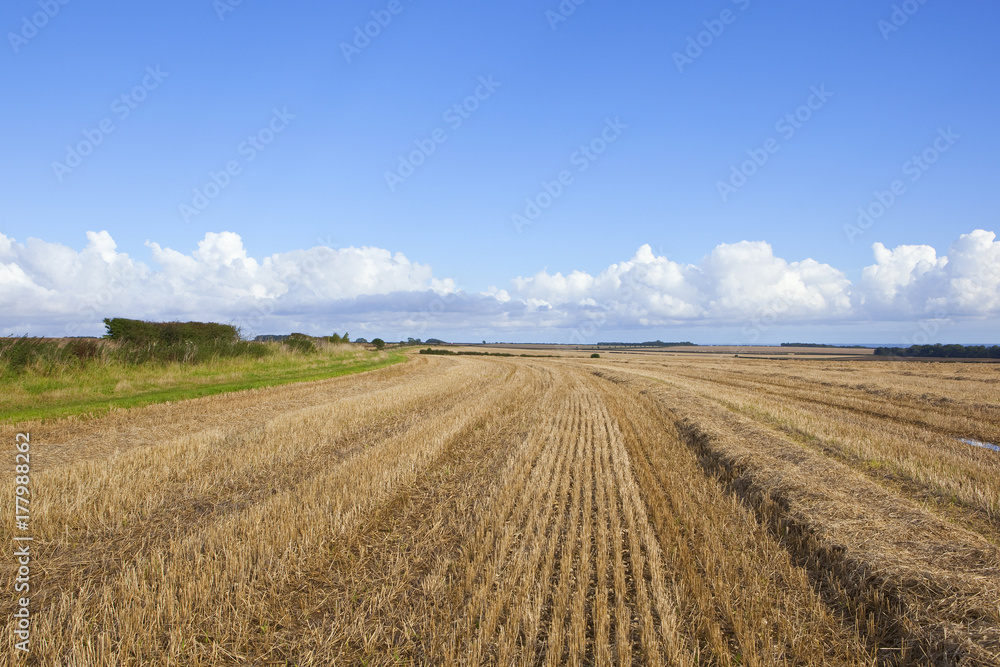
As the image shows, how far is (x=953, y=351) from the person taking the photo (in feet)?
219

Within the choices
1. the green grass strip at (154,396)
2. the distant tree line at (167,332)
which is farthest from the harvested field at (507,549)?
the distant tree line at (167,332)

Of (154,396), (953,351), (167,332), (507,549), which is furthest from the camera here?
(953,351)

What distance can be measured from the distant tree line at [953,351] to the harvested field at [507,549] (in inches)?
2871

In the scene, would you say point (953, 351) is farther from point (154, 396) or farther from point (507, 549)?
point (154, 396)

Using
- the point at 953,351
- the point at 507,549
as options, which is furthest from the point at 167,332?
the point at 953,351

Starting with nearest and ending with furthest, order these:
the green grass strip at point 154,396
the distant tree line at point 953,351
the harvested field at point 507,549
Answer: the harvested field at point 507,549 < the green grass strip at point 154,396 < the distant tree line at point 953,351

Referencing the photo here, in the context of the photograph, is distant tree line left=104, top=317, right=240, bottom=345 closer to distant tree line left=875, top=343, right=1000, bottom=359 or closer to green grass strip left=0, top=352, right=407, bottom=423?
green grass strip left=0, top=352, right=407, bottom=423

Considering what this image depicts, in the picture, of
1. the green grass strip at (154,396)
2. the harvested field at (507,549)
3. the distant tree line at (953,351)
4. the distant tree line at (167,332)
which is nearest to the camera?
the harvested field at (507,549)

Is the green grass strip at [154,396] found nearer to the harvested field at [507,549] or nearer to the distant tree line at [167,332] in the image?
the harvested field at [507,549]

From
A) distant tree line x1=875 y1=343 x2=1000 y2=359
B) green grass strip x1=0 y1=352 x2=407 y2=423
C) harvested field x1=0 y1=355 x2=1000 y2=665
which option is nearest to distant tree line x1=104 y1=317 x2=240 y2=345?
green grass strip x1=0 y1=352 x2=407 y2=423

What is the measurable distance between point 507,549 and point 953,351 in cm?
8734

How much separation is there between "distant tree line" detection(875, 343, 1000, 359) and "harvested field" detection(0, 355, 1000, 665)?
2871 inches

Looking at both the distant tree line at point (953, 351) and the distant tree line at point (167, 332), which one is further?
the distant tree line at point (953, 351)

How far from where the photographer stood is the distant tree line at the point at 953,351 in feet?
207
